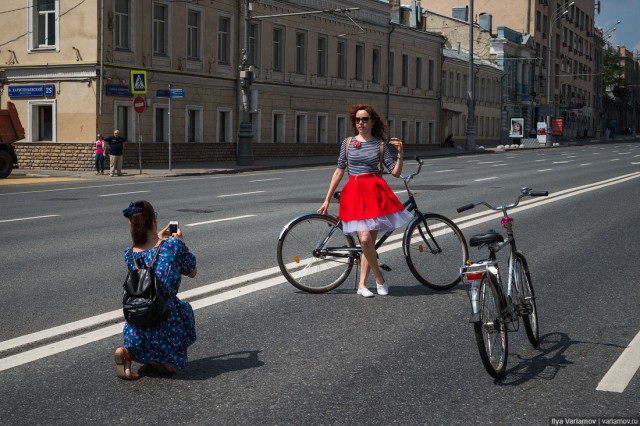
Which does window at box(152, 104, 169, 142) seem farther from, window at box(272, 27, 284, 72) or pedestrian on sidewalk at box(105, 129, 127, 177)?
window at box(272, 27, 284, 72)

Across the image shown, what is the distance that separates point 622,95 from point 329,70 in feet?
344

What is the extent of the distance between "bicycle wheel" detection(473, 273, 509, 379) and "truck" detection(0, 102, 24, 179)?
28131 mm

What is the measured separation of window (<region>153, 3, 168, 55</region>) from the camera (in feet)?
131

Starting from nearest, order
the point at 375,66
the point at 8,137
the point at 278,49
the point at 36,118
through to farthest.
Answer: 1. the point at 8,137
2. the point at 36,118
3. the point at 278,49
4. the point at 375,66

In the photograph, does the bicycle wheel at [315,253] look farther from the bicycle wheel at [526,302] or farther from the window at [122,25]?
the window at [122,25]

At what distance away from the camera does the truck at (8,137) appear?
32.0 metres

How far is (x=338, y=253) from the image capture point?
8906mm

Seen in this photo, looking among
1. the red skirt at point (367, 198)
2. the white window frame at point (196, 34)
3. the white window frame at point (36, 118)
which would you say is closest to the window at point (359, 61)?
the white window frame at point (196, 34)

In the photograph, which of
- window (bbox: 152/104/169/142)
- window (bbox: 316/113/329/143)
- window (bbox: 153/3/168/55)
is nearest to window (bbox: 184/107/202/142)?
window (bbox: 152/104/169/142)

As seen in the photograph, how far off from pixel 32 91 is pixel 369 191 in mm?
31258

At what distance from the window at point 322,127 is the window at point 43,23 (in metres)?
18.3

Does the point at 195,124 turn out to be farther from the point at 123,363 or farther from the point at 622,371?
the point at 622,371

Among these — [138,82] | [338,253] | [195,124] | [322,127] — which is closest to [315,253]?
[338,253]

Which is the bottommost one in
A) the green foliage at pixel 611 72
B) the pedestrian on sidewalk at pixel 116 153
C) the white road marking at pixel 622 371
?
the white road marking at pixel 622 371
